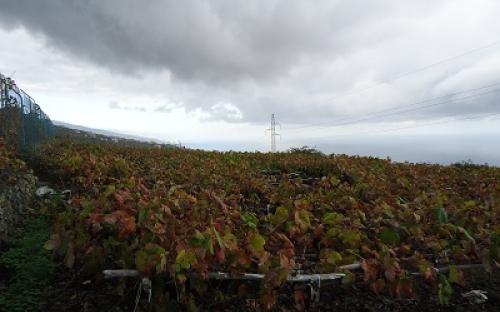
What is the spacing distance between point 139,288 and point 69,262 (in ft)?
2.38

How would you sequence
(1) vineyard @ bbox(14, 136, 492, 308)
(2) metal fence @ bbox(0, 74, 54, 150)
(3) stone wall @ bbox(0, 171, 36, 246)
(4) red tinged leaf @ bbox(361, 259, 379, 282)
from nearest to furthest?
(1) vineyard @ bbox(14, 136, 492, 308)
(4) red tinged leaf @ bbox(361, 259, 379, 282)
(3) stone wall @ bbox(0, 171, 36, 246)
(2) metal fence @ bbox(0, 74, 54, 150)

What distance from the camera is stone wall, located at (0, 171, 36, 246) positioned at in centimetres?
534

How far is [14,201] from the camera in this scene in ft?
20.1

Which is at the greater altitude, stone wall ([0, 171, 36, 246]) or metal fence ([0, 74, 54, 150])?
metal fence ([0, 74, 54, 150])

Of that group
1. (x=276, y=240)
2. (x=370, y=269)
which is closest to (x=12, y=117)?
(x=276, y=240)

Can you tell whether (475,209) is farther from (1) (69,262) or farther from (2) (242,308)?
(1) (69,262)

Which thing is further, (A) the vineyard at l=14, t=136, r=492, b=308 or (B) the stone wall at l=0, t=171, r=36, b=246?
(B) the stone wall at l=0, t=171, r=36, b=246

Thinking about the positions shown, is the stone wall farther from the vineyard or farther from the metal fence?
the metal fence

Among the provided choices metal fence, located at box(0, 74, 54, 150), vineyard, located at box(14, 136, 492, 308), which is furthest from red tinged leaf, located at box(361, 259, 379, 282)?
metal fence, located at box(0, 74, 54, 150)

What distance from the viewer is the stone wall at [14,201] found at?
5.34 metres

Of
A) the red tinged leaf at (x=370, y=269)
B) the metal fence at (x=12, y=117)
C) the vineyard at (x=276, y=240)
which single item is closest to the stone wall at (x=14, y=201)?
the vineyard at (x=276, y=240)

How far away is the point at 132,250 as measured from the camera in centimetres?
345

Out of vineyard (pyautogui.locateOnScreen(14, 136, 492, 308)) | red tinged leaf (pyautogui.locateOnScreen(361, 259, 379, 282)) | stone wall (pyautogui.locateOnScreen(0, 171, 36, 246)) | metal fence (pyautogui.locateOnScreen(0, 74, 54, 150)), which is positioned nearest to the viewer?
vineyard (pyautogui.locateOnScreen(14, 136, 492, 308))

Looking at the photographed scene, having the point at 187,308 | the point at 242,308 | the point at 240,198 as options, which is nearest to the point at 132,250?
the point at 187,308
